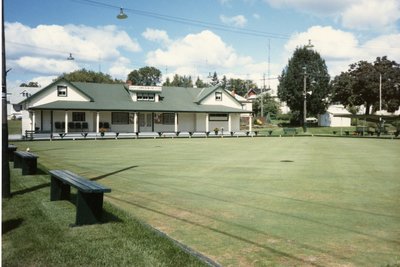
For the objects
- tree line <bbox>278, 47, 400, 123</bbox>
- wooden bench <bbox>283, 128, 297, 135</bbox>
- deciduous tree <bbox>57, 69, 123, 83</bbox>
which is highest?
deciduous tree <bbox>57, 69, 123, 83</bbox>

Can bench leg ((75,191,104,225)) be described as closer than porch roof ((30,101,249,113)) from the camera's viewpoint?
Yes

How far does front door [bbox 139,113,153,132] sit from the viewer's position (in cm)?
4475

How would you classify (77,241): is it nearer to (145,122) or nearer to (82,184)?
(82,184)

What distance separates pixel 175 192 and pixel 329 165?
27.0 feet

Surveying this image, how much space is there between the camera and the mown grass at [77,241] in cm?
476

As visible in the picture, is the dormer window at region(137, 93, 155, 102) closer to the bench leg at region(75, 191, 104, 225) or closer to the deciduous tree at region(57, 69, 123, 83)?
the bench leg at region(75, 191, 104, 225)

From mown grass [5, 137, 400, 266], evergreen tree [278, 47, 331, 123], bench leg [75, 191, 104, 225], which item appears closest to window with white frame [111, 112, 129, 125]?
mown grass [5, 137, 400, 266]

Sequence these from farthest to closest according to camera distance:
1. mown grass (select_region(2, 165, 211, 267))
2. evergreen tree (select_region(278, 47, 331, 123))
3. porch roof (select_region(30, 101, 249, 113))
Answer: evergreen tree (select_region(278, 47, 331, 123)) < porch roof (select_region(30, 101, 249, 113)) < mown grass (select_region(2, 165, 211, 267))

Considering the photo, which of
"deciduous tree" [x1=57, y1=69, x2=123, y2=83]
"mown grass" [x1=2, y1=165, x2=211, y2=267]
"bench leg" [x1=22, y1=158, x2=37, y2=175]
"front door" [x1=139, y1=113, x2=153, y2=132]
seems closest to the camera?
"mown grass" [x1=2, y1=165, x2=211, y2=267]

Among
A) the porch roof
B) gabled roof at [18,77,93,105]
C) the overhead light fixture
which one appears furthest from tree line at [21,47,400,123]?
the overhead light fixture

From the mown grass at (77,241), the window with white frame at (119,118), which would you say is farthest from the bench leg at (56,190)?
the window with white frame at (119,118)

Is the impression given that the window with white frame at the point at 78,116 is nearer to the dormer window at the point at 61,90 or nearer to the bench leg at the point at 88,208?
the dormer window at the point at 61,90

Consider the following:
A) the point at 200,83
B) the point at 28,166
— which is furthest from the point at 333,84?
the point at 28,166

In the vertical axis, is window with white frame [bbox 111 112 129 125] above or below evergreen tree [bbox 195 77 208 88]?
below
